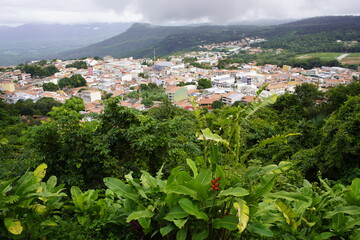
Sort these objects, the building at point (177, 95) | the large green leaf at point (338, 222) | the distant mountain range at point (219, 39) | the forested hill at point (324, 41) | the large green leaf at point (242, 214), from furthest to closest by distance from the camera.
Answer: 1. the distant mountain range at point (219, 39)
2. the forested hill at point (324, 41)
3. the building at point (177, 95)
4. the large green leaf at point (338, 222)
5. the large green leaf at point (242, 214)

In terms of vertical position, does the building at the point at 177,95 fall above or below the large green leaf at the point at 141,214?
below

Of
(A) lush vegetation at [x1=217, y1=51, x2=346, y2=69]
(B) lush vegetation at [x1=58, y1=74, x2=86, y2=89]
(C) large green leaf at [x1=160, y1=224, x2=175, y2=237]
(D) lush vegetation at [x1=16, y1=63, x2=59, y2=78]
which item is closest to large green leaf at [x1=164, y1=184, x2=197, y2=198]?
(C) large green leaf at [x1=160, y1=224, x2=175, y2=237]

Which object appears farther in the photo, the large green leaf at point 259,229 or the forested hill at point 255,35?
the forested hill at point 255,35

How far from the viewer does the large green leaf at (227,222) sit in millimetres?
1268

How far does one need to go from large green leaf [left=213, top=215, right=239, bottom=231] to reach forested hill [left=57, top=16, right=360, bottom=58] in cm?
6318

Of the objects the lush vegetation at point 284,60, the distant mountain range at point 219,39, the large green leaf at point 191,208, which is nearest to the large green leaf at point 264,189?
the large green leaf at point 191,208

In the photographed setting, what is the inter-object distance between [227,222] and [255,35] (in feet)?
326

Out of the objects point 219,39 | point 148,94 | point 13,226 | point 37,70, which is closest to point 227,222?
point 13,226

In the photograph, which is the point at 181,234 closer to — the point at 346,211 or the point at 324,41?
the point at 346,211

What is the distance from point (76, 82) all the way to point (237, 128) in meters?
35.6

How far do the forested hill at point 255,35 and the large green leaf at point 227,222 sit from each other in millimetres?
63184

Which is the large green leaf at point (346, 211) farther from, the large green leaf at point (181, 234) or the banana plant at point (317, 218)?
the large green leaf at point (181, 234)

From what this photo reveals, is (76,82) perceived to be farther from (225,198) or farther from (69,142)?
(225,198)

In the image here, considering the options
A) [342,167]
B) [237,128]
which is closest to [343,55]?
[342,167]
